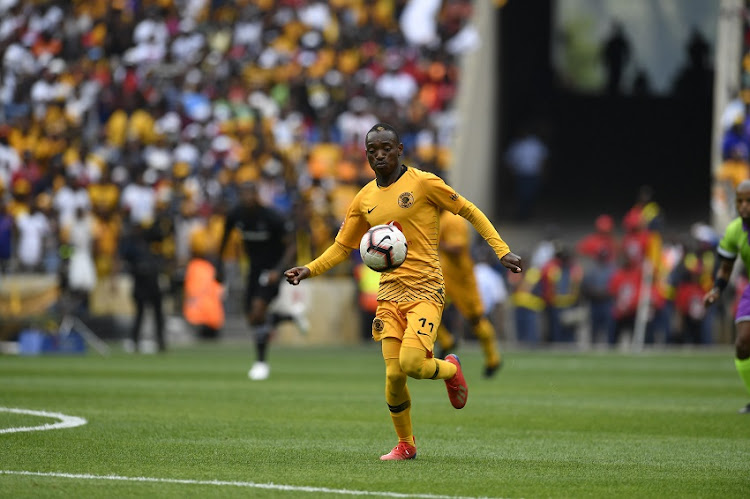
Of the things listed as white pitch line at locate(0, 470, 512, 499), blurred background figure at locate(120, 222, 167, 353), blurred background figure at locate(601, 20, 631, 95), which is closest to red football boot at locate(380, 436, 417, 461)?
white pitch line at locate(0, 470, 512, 499)

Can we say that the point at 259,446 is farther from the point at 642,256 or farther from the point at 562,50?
the point at 562,50

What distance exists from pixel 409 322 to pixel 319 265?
0.86 m

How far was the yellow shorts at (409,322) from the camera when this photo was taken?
946 centimetres

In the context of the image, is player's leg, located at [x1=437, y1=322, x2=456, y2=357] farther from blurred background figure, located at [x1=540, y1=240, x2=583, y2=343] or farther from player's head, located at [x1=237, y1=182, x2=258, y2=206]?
blurred background figure, located at [x1=540, y1=240, x2=583, y2=343]

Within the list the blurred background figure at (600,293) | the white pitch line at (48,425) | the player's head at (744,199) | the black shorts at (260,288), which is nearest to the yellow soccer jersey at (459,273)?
the black shorts at (260,288)

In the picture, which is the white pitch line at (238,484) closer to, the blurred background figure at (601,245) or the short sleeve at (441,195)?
the short sleeve at (441,195)

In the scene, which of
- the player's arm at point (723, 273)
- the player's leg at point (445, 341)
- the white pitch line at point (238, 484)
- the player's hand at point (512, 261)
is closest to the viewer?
the white pitch line at point (238, 484)

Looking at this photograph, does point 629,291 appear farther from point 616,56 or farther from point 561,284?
point 616,56

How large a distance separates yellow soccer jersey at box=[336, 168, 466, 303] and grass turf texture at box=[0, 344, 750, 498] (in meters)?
1.16

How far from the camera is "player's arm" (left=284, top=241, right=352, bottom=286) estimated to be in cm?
977

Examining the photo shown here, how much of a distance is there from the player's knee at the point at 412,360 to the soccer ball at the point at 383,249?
1.83 ft

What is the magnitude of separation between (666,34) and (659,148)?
9.95 ft

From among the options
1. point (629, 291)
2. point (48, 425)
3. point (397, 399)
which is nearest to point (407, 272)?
point (397, 399)

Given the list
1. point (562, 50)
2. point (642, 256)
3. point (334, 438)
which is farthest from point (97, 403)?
point (562, 50)
